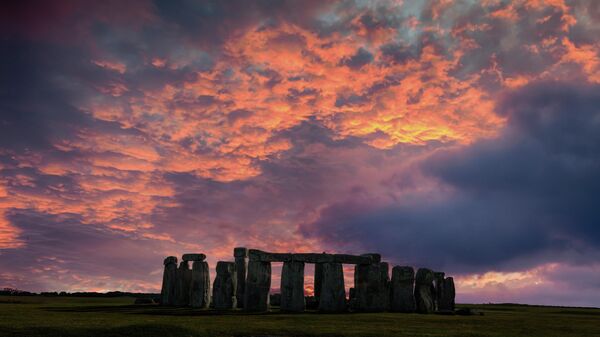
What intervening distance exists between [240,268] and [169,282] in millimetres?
6374

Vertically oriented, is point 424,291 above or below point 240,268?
below

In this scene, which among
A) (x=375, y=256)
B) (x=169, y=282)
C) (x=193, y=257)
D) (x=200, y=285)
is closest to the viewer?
(x=200, y=285)

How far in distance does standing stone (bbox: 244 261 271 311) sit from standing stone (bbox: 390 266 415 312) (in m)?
8.42

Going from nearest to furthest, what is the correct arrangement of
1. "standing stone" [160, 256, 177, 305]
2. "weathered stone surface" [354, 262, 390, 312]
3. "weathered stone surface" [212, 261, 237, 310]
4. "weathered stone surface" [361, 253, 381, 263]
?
1. "weathered stone surface" [354, 262, 390, 312]
2. "weathered stone surface" [212, 261, 237, 310]
3. "weathered stone surface" [361, 253, 381, 263]
4. "standing stone" [160, 256, 177, 305]

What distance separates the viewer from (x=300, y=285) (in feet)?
116

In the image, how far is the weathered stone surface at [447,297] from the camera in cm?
4022

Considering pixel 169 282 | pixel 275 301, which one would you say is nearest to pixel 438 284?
pixel 275 301

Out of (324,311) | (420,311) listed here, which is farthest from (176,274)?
(420,311)

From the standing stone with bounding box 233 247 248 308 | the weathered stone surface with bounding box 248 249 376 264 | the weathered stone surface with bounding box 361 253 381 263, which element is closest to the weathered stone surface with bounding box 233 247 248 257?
the standing stone with bounding box 233 247 248 308

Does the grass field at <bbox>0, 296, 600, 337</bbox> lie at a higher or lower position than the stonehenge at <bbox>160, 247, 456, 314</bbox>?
lower

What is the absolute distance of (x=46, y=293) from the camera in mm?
59562

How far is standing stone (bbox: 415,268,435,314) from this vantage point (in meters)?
37.4

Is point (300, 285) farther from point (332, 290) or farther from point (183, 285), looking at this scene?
point (183, 285)

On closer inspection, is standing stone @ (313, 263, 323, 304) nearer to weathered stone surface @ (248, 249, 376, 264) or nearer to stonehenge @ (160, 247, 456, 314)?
stonehenge @ (160, 247, 456, 314)
